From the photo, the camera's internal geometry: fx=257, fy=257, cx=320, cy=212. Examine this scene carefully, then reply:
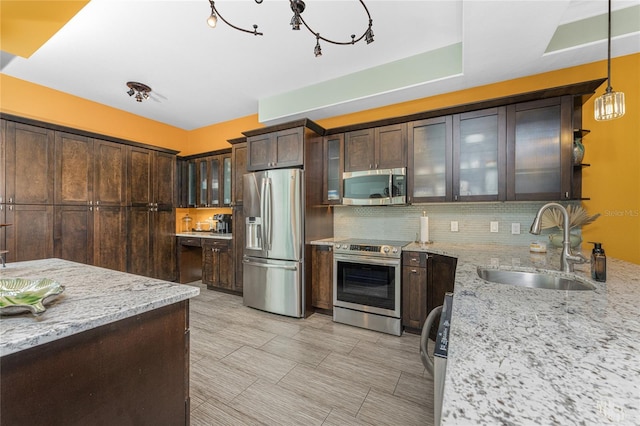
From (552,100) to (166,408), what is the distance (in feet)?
12.0

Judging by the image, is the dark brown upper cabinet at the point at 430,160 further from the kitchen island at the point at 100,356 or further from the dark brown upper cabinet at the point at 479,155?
the kitchen island at the point at 100,356

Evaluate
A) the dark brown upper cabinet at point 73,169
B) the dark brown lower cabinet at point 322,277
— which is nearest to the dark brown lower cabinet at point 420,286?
the dark brown lower cabinet at point 322,277

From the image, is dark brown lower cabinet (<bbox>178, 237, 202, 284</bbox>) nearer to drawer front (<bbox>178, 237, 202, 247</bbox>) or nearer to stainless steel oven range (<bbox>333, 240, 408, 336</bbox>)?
drawer front (<bbox>178, 237, 202, 247</bbox>)

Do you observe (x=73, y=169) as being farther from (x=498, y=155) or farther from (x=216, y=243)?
(x=498, y=155)

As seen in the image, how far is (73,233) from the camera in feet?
11.2

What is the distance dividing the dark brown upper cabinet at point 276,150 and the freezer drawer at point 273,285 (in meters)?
1.29

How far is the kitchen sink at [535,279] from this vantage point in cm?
142

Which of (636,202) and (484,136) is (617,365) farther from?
(636,202)

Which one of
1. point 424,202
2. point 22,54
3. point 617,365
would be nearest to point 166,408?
point 617,365

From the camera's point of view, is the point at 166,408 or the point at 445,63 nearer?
the point at 166,408

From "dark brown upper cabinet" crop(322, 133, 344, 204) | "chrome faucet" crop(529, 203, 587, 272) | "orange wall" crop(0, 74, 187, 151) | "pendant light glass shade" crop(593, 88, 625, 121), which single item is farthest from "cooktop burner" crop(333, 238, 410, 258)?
"orange wall" crop(0, 74, 187, 151)

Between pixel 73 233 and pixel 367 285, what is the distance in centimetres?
388

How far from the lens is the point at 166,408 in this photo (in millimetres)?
1166

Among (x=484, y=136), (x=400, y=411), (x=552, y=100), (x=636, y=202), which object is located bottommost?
(x=400, y=411)
